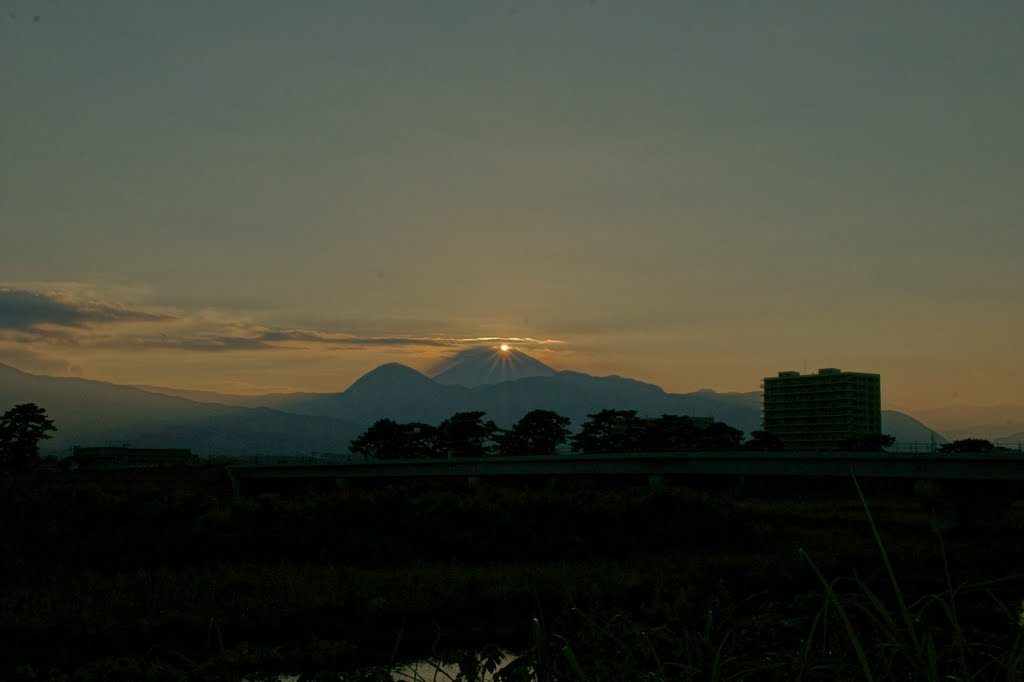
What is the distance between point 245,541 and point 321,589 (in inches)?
373

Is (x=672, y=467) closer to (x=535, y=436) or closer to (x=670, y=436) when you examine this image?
(x=670, y=436)

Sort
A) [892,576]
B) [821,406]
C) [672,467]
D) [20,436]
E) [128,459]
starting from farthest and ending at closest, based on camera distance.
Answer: [821,406]
[128,459]
[20,436]
[672,467]
[892,576]

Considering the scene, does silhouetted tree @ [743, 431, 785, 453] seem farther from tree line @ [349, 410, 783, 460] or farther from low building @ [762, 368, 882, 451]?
low building @ [762, 368, 882, 451]

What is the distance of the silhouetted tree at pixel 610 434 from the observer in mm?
91812

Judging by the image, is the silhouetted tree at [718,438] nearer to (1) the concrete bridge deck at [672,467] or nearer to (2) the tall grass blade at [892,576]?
(1) the concrete bridge deck at [672,467]

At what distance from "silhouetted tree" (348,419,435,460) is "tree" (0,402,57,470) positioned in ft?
93.9

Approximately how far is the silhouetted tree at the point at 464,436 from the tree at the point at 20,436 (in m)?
34.9

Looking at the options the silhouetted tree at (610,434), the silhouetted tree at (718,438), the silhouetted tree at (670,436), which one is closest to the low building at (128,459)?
the silhouetted tree at (610,434)

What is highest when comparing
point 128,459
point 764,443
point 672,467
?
point 764,443

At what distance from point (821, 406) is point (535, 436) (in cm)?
6787

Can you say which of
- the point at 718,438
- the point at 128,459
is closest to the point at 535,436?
the point at 718,438

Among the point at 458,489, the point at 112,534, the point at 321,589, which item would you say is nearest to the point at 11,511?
the point at 112,534

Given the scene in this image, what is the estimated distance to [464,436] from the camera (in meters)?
95.6

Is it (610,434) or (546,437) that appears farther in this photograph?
(546,437)
